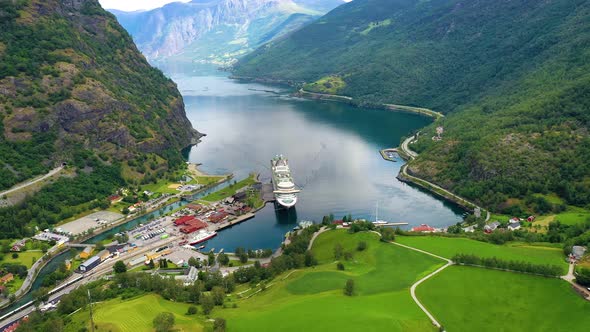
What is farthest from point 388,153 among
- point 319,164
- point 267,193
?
point 267,193

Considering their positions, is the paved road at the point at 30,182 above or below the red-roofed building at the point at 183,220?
above

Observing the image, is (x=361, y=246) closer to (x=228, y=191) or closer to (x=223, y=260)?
(x=223, y=260)

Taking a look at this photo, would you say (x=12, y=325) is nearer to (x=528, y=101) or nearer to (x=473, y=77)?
(x=528, y=101)

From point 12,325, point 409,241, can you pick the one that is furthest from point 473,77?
point 12,325

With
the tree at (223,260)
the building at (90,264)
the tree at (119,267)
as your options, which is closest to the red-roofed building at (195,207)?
the building at (90,264)

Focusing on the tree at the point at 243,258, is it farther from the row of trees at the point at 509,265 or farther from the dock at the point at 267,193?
the row of trees at the point at 509,265

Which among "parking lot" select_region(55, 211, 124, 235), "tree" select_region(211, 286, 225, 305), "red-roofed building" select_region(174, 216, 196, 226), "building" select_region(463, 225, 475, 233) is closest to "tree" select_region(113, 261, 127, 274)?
"tree" select_region(211, 286, 225, 305)
